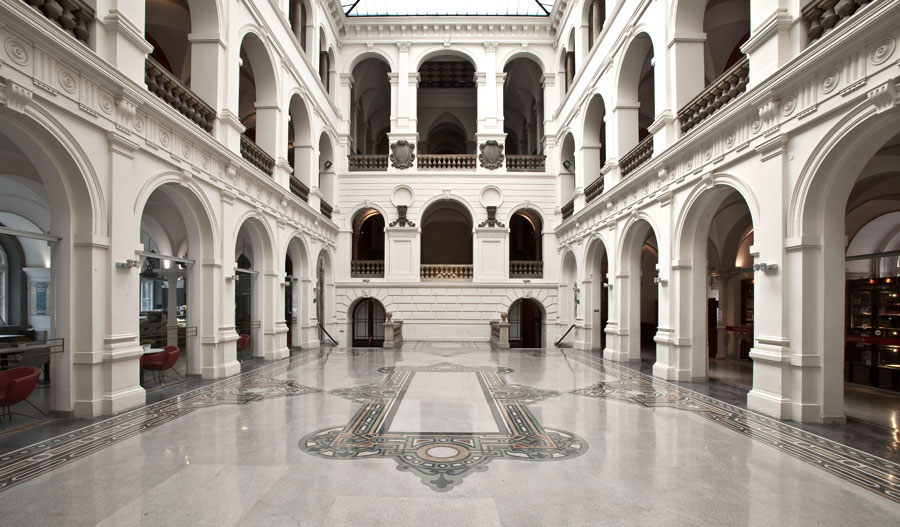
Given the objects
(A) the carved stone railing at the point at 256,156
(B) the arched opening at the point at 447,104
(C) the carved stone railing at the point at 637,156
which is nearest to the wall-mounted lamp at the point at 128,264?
(A) the carved stone railing at the point at 256,156

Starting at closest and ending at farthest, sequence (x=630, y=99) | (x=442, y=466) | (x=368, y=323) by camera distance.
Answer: (x=442, y=466) < (x=630, y=99) < (x=368, y=323)

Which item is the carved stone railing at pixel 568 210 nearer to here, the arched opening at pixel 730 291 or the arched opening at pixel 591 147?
the arched opening at pixel 591 147

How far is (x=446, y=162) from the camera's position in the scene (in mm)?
20844

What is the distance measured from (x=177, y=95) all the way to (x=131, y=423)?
5.70 m

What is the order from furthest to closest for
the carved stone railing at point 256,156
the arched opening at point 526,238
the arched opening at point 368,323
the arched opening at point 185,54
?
the arched opening at point 526,238 → the arched opening at point 368,323 → the carved stone railing at point 256,156 → the arched opening at point 185,54

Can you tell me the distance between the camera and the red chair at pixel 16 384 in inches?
223

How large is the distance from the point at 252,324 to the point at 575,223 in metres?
11.4

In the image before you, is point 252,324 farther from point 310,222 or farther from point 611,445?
point 611,445

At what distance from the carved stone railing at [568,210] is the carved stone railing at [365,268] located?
817 cm

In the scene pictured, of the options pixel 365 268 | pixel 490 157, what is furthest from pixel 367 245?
pixel 490 157

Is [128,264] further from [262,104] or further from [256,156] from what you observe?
[262,104]

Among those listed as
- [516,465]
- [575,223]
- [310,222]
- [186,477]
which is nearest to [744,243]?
[575,223]

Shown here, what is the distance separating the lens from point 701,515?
12.2 feet

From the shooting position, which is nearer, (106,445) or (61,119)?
(106,445)
